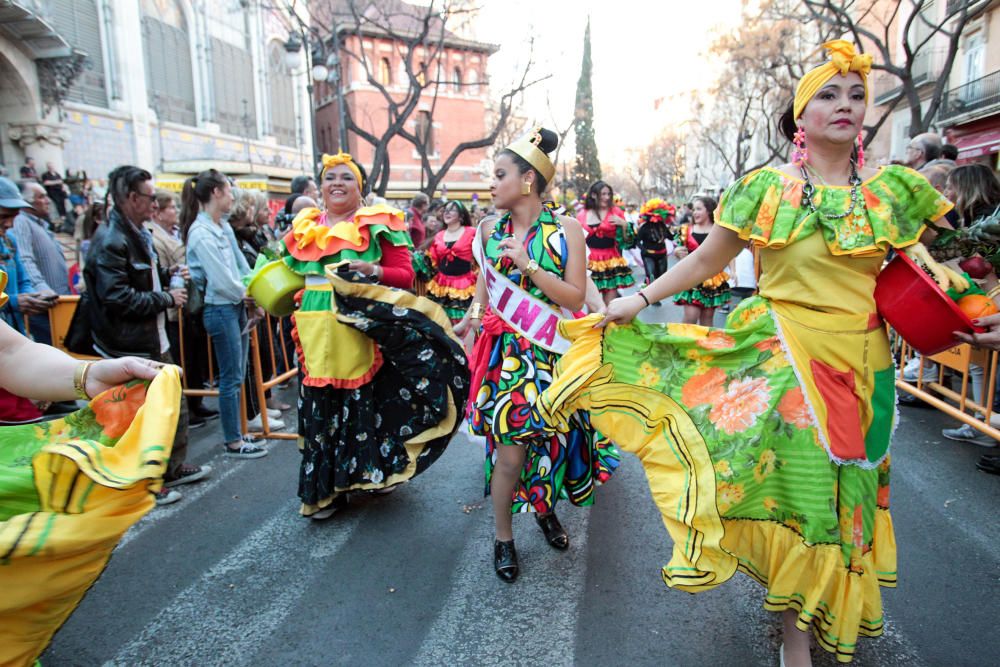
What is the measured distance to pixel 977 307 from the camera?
7.11ft

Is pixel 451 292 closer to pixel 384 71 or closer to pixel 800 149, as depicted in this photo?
pixel 800 149

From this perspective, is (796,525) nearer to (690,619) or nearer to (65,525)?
(690,619)

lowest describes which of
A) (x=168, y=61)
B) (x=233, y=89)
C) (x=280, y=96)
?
(x=233, y=89)

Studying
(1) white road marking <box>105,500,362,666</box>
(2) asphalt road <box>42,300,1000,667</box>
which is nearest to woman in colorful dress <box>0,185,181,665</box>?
(1) white road marking <box>105,500,362,666</box>

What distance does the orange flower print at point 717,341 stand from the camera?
2.35m

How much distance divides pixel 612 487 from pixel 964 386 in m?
2.67

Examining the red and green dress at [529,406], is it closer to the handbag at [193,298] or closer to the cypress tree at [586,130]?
the handbag at [193,298]

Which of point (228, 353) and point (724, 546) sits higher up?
point (228, 353)

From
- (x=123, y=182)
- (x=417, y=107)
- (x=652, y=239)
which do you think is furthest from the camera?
(x=417, y=107)

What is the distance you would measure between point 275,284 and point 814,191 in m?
2.78

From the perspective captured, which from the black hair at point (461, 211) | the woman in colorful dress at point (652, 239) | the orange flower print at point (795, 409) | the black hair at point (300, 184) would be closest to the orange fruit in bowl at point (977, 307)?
the orange flower print at point (795, 409)

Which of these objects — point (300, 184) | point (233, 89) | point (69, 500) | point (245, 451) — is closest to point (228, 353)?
point (245, 451)

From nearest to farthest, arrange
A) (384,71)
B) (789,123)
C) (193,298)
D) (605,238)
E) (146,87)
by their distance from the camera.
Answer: (789,123)
(193,298)
(605,238)
(146,87)
(384,71)

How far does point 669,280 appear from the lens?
7.94 feet
